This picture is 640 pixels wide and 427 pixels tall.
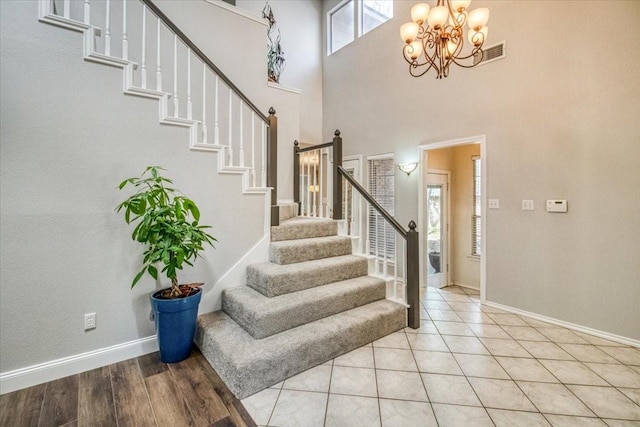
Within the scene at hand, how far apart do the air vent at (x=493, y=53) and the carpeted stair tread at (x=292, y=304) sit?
305 centimetres

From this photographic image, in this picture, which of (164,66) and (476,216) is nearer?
(164,66)

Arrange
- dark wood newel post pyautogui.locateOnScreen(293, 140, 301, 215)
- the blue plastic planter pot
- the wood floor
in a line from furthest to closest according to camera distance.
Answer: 1. dark wood newel post pyautogui.locateOnScreen(293, 140, 301, 215)
2. the blue plastic planter pot
3. the wood floor

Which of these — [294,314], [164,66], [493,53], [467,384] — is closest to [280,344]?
[294,314]

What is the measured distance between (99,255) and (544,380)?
3.55 meters

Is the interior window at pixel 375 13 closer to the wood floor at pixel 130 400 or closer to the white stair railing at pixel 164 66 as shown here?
the white stair railing at pixel 164 66

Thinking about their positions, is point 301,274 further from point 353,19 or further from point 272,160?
point 353,19

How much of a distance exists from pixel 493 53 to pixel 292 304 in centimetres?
376

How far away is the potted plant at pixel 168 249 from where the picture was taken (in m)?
2.12

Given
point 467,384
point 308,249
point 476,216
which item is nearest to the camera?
point 467,384

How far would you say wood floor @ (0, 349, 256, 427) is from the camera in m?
1.71

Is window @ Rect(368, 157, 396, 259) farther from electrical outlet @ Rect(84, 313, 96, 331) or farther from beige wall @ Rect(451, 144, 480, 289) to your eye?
electrical outlet @ Rect(84, 313, 96, 331)

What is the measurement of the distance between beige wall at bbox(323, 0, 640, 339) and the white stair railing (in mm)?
2740

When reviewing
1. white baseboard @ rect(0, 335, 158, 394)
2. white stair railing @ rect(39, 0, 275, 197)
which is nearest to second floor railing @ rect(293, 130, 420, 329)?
white stair railing @ rect(39, 0, 275, 197)

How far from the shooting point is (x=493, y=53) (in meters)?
3.46
